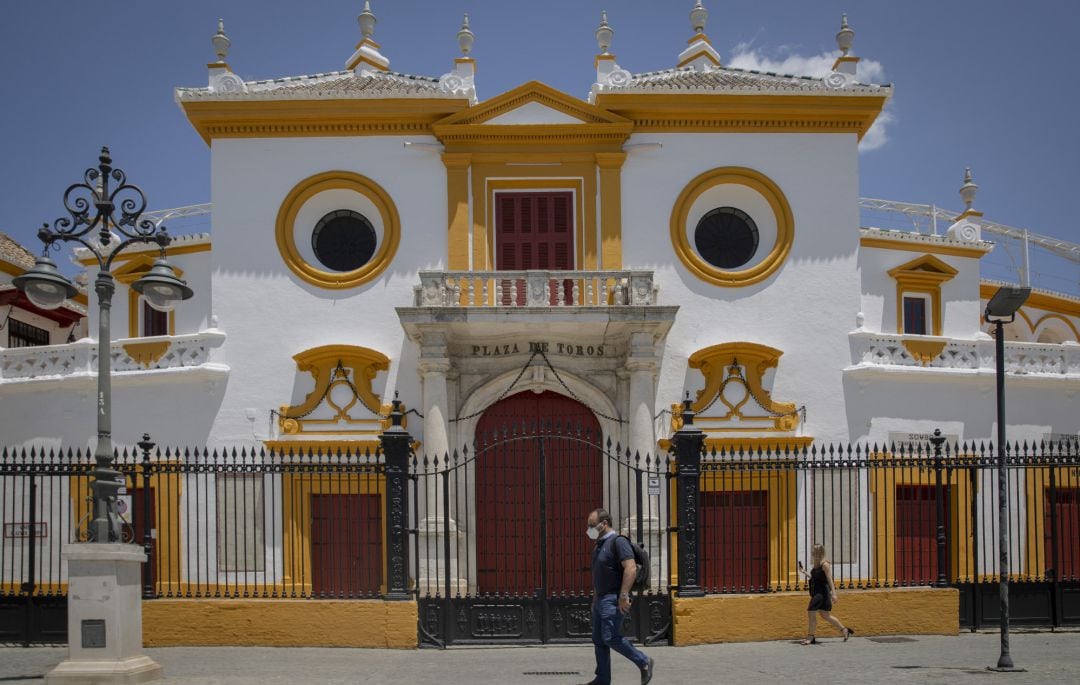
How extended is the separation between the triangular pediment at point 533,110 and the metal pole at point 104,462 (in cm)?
936

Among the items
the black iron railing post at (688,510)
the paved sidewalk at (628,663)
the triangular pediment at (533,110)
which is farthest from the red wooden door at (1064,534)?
the triangular pediment at (533,110)

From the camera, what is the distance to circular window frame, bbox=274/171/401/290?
66.2ft

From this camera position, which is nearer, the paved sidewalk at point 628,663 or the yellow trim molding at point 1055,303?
the paved sidewalk at point 628,663

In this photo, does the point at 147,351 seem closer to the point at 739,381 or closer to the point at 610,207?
the point at 610,207

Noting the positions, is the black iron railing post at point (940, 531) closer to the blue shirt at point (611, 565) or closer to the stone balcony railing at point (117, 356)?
the blue shirt at point (611, 565)

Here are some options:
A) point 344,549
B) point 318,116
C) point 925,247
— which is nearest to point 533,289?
point 318,116

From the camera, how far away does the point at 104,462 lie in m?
11.4

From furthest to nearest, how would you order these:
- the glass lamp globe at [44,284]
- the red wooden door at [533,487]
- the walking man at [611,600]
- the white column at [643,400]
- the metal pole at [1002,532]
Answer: the red wooden door at [533,487]
the white column at [643,400]
the metal pole at [1002,532]
the glass lamp globe at [44,284]
the walking man at [611,600]

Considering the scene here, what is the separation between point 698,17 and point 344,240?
29.3 ft

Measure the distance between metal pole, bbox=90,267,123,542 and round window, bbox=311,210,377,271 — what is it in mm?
8860

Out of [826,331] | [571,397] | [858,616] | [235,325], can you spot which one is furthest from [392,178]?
[858,616]

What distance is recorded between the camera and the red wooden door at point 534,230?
66.8 ft

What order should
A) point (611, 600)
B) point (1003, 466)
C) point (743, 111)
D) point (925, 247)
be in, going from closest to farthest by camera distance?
point (611, 600) < point (1003, 466) < point (743, 111) < point (925, 247)

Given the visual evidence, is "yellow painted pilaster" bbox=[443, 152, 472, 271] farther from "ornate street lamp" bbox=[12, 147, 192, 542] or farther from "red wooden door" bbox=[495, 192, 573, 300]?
"ornate street lamp" bbox=[12, 147, 192, 542]
